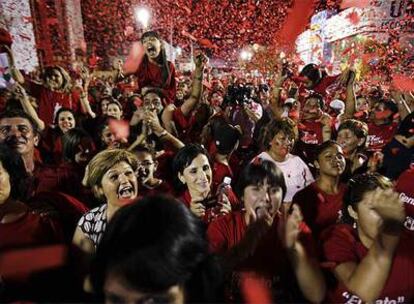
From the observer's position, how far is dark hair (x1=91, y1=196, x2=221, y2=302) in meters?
1.05

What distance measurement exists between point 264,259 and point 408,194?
1255 millimetres

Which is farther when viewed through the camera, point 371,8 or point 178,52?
point 178,52

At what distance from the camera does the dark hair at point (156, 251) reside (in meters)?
1.05

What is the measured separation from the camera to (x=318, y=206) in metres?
2.78

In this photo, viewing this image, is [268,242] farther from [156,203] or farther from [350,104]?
[350,104]

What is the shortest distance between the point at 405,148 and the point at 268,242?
2139 millimetres

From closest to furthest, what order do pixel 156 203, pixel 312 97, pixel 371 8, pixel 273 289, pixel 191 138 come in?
1. pixel 156 203
2. pixel 273 289
3. pixel 191 138
4. pixel 312 97
5. pixel 371 8

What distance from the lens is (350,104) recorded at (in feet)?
16.5

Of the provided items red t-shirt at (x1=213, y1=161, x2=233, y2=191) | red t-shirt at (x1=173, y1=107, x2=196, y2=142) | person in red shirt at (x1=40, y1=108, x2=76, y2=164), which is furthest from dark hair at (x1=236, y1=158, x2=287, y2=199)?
person in red shirt at (x1=40, y1=108, x2=76, y2=164)

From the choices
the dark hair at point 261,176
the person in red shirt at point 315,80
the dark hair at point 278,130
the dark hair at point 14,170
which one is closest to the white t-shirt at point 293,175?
the dark hair at point 278,130

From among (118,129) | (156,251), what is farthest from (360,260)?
(118,129)

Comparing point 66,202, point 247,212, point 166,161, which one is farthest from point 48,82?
point 247,212

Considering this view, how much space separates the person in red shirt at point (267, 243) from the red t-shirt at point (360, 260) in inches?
4.2

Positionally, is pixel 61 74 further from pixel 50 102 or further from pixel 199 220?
pixel 199 220
